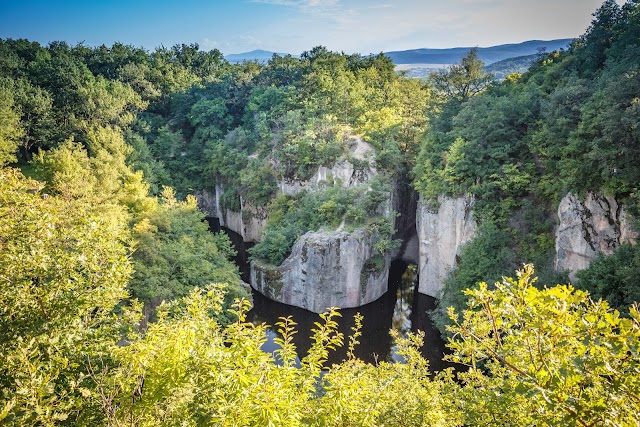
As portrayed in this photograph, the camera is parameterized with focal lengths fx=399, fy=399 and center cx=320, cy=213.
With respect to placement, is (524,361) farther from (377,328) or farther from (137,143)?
(137,143)

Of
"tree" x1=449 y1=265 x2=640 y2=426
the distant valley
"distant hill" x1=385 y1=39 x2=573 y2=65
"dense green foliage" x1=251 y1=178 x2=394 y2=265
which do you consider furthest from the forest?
"distant hill" x1=385 y1=39 x2=573 y2=65

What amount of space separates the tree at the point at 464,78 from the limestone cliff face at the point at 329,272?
10.7m

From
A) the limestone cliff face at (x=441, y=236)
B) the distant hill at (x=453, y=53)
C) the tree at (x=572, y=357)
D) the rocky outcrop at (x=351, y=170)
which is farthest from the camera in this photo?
the distant hill at (x=453, y=53)

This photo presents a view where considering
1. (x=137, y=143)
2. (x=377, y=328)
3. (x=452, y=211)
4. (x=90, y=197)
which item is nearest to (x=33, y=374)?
(x=90, y=197)

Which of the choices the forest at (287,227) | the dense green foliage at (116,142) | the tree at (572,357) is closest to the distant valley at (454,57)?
the dense green foliage at (116,142)

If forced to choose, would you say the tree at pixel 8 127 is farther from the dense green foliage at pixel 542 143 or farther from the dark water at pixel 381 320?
the dense green foliage at pixel 542 143

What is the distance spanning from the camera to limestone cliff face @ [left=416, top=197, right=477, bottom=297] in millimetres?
21364

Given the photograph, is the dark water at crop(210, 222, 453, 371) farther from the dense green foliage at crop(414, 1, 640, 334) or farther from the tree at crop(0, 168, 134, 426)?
the tree at crop(0, 168, 134, 426)

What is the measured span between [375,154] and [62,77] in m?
28.0

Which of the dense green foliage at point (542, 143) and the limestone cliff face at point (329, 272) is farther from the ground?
the dense green foliage at point (542, 143)

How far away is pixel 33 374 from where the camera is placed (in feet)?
13.1

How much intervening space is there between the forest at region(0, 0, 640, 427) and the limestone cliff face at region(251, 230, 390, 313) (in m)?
1.15

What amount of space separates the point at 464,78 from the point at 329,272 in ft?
47.2

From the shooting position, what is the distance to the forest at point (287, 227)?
3984mm
